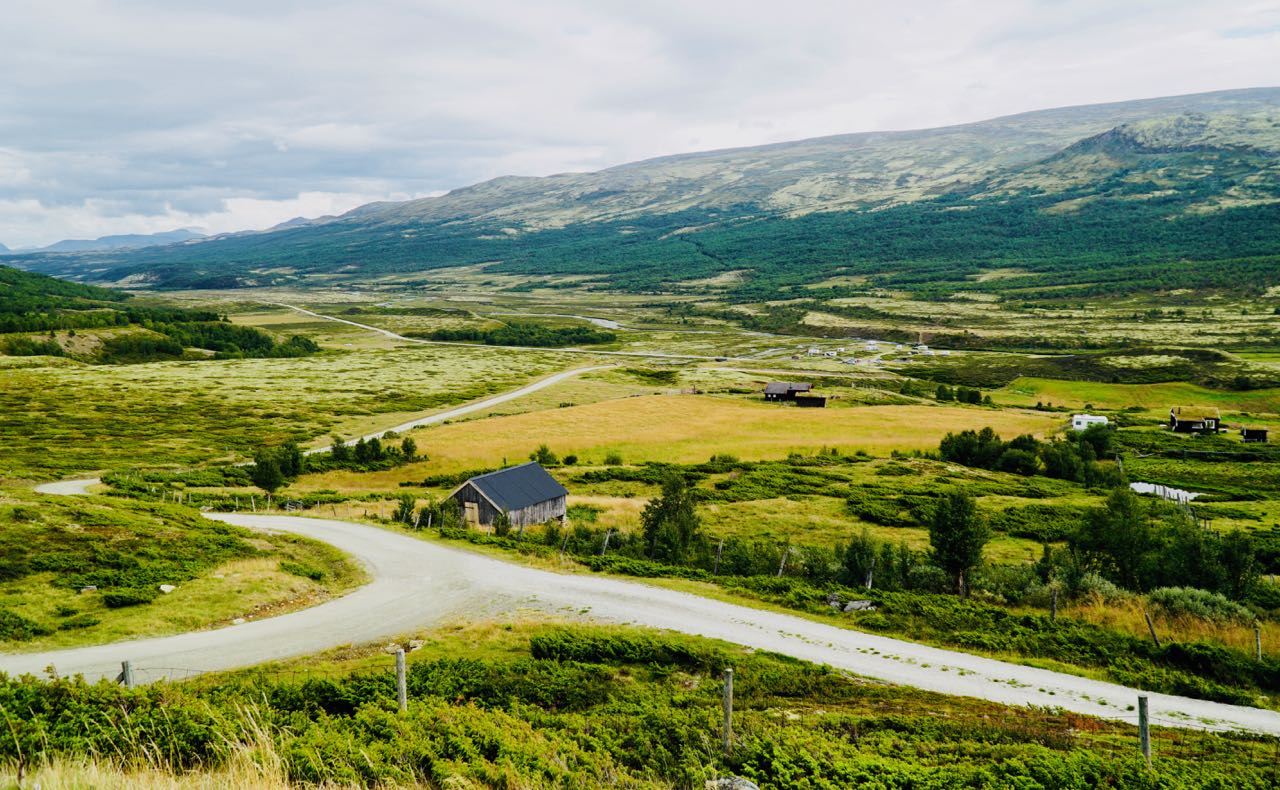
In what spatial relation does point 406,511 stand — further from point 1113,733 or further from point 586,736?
point 1113,733

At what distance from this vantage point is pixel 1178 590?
83.7 ft

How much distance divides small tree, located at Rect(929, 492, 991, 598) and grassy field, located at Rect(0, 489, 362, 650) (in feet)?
82.0

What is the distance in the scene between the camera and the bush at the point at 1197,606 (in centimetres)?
2373

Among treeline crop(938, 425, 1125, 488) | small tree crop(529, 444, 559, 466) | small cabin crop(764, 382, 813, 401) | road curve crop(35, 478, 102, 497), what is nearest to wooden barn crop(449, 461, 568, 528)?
small tree crop(529, 444, 559, 466)

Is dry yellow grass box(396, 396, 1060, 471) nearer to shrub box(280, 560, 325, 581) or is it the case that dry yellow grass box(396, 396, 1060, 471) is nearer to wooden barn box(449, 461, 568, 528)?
wooden barn box(449, 461, 568, 528)

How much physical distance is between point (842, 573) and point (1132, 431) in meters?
73.3

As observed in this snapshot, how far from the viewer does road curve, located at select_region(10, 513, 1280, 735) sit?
57.6 feet

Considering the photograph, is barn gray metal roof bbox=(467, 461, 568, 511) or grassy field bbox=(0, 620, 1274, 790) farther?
barn gray metal roof bbox=(467, 461, 568, 511)

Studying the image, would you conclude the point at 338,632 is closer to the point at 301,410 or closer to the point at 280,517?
the point at 280,517

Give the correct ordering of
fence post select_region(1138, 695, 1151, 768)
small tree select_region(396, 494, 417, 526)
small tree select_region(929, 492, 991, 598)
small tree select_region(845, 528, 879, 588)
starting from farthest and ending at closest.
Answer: small tree select_region(396, 494, 417, 526), small tree select_region(845, 528, 879, 588), small tree select_region(929, 492, 991, 598), fence post select_region(1138, 695, 1151, 768)

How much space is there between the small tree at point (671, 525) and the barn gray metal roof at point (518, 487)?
10.2 m

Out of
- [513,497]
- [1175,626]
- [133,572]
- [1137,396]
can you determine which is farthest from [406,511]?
[1137,396]

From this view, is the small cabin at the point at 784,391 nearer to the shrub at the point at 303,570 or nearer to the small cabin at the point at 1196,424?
the small cabin at the point at 1196,424

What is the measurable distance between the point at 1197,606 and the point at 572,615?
72.6ft
